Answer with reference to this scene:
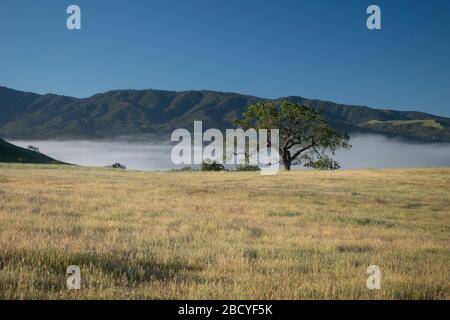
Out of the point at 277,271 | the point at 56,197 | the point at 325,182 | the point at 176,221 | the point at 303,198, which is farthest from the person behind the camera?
Answer: the point at 325,182

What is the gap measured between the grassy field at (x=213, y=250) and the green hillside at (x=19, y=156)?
108 metres

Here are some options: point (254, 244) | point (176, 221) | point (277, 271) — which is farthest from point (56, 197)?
point (277, 271)

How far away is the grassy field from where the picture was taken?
8352mm

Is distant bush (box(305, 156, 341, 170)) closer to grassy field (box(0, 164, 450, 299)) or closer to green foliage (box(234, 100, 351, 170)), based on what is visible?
green foliage (box(234, 100, 351, 170))

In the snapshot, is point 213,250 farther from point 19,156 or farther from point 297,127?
point 19,156

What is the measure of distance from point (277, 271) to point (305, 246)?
12.0 feet

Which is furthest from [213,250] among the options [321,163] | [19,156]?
[19,156]

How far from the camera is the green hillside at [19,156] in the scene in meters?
125

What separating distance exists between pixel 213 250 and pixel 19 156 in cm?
13221

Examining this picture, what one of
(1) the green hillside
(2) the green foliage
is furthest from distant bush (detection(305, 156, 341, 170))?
(1) the green hillside

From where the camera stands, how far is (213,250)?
12.1m

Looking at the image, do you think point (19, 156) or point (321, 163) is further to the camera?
point (19, 156)
